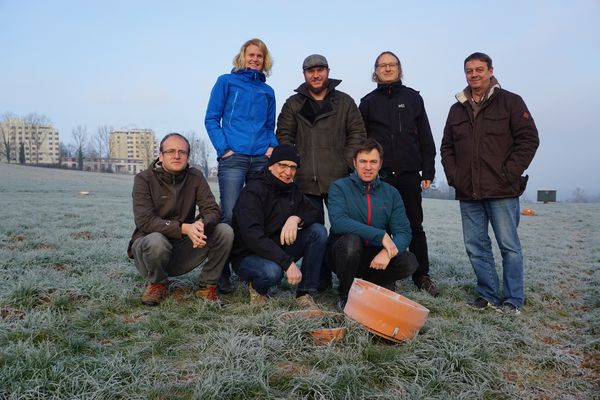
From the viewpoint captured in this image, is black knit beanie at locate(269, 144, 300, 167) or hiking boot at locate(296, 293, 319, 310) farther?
black knit beanie at locate(269, 144, 300, 167)

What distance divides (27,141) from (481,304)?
120 meters

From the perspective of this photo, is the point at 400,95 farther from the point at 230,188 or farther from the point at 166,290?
the point at 166,290

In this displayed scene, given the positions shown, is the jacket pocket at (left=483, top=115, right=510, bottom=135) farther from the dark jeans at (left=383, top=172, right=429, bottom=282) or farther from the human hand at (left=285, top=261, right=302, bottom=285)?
the human hand at (left=285, top=261, right=302, bottom=285)

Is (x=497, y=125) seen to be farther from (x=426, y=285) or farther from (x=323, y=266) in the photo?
(x=323, y=266)

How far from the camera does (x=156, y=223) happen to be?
4.21 meters

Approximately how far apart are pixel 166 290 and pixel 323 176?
1987 mm

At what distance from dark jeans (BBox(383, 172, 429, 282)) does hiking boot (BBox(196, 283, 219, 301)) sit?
86.9 inches

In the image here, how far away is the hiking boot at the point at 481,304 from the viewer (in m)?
4.52

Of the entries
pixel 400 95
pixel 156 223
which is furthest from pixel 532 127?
pixel 156 223

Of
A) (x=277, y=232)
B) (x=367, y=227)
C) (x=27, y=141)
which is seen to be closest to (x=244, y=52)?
(x=277, y=232)

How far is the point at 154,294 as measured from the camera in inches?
167

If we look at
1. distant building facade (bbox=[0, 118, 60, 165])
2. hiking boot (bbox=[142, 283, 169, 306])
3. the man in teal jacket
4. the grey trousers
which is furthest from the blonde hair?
distant building facade (bbox=[0, 118, 60, 165])

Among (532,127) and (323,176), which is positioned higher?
(532,127)

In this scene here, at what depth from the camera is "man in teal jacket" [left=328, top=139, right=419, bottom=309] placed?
4.21 meters
